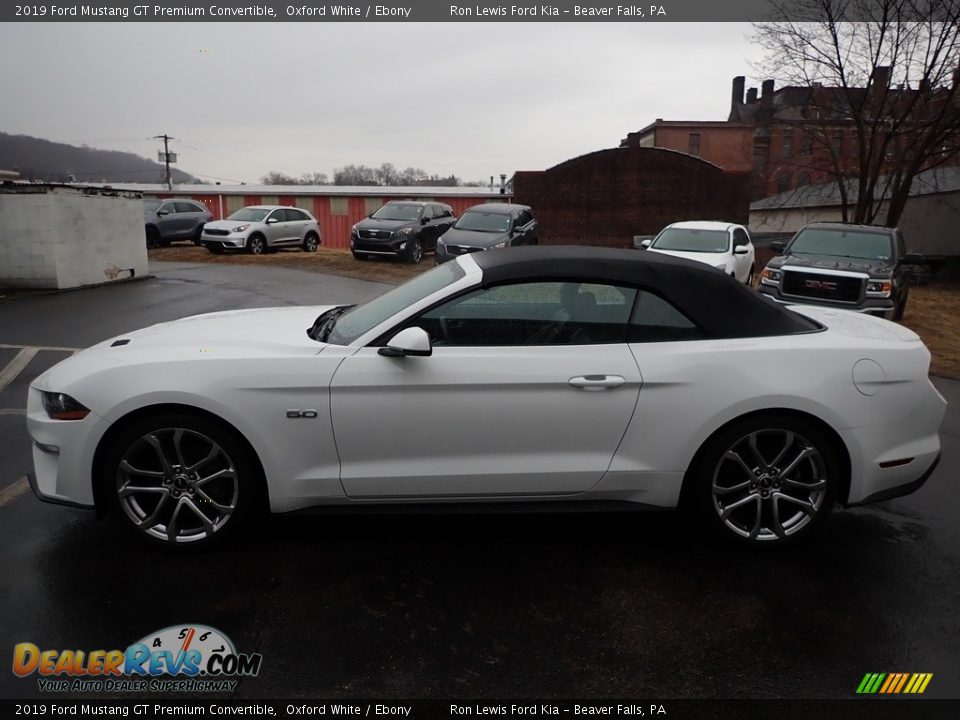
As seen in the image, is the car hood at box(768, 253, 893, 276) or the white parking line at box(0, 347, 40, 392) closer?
the white parking line at box(0, 347, 40, 392)

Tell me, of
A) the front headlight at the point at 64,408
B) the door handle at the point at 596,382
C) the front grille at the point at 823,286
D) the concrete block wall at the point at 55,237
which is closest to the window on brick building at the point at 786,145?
the front grille at the point at 823,286

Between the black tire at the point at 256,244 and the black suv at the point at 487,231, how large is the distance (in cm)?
683

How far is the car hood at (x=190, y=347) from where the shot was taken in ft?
11.7

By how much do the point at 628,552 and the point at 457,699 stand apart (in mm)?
1483

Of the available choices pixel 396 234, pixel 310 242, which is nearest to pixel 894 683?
pixel 396 234

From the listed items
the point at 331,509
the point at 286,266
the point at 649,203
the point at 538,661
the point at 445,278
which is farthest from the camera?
the point at 649,203

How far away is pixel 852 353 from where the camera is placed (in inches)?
146

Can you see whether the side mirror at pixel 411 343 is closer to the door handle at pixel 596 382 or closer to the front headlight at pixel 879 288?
the door handle at pixel 596 382

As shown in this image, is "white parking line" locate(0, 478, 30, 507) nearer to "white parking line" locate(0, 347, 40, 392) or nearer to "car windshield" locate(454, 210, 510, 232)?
"white parking line" locate(0, 347, 40, 392)

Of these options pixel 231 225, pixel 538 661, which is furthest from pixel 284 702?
pixel 231 225

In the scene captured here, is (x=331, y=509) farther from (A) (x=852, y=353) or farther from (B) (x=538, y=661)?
(A) (x=852, y=353)

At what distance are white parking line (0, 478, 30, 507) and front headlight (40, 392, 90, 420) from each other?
1.12 m

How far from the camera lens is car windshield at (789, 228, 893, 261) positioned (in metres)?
12.1

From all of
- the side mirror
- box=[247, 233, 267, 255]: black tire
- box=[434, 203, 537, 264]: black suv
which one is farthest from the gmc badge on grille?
box=[247, 233, 267, 255]: black tire
